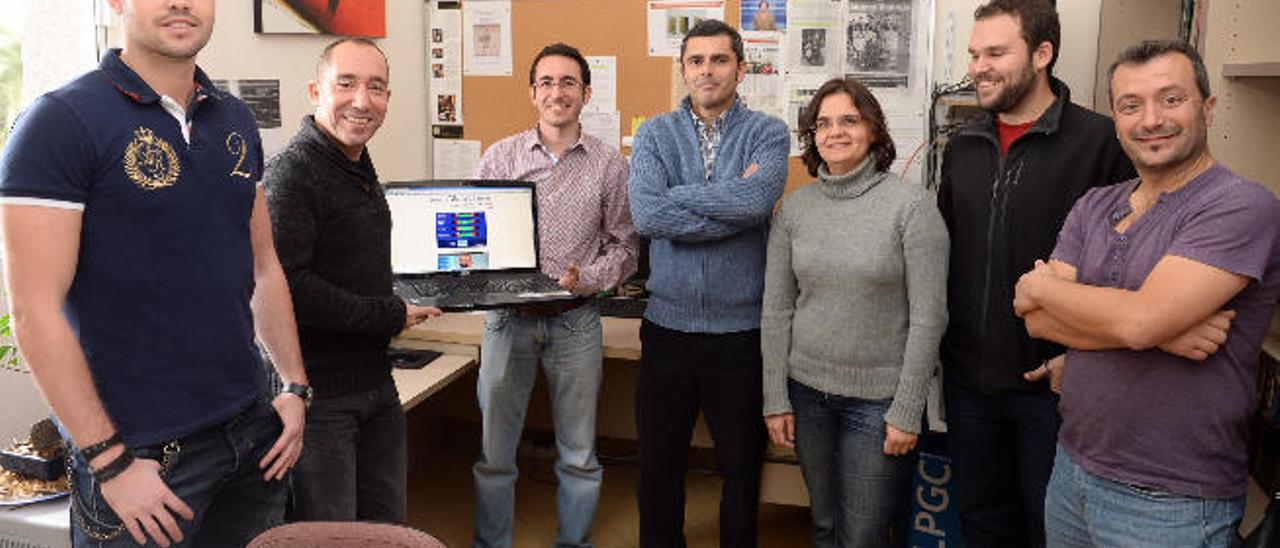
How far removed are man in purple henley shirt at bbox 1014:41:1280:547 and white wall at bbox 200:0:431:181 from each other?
2.27m

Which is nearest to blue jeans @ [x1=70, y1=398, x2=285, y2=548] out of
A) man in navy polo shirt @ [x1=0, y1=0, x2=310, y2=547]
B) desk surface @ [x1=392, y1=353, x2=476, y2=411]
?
man in navy polo shirt @ [x1=0, y1=0, x2=310, y2=547]

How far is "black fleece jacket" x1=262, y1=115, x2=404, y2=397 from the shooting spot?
1828 millimetres

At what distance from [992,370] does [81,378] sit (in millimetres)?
1707

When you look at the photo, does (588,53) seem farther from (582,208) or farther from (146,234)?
(146,234)

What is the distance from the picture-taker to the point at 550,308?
267 centimetres

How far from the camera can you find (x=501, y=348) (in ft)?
8.94

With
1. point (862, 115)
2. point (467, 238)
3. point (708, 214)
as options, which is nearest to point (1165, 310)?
point (862, 115)

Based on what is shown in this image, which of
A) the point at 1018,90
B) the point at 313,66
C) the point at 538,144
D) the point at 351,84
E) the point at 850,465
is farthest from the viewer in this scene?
the point at 313,66

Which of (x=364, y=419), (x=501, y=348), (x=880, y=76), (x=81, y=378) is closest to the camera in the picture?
(x=81, y=378)

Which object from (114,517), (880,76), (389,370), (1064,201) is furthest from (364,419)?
(880,76)

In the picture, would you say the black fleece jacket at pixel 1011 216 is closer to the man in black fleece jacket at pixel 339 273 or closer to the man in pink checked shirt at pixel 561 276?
the man in pink checked shirt at pixel 561 276

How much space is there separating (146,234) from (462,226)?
1374 mm

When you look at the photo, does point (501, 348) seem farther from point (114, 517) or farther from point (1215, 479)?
point (1215, 479)

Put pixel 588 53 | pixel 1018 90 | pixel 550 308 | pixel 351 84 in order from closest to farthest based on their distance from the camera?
pixel 351 84, pixel 1018 90, pixel 550 308, pixel 588 53
